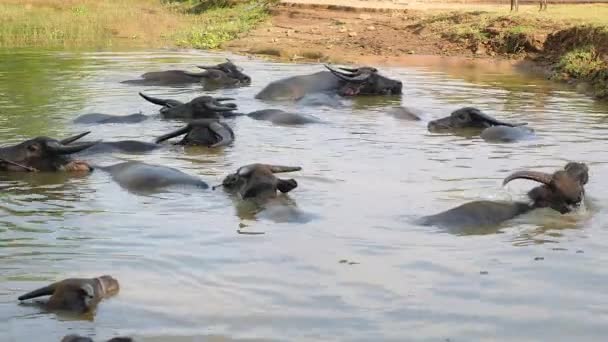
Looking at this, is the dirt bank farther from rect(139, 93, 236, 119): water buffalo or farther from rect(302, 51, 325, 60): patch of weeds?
rect(139, 93, 236, 119): water buffalo

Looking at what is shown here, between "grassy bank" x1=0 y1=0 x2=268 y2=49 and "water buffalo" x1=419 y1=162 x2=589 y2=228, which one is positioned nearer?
"water buffalo" x1=419 y1=162 x2=589 y2=228

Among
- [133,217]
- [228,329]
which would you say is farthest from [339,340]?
[133,217]

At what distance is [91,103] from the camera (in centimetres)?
1246

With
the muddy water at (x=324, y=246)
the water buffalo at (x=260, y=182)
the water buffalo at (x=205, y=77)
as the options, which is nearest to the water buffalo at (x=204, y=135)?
the muddy water at (x=324, y=246)

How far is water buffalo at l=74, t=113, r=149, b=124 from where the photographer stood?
10.9 meters

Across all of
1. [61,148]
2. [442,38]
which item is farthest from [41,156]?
[442,38]

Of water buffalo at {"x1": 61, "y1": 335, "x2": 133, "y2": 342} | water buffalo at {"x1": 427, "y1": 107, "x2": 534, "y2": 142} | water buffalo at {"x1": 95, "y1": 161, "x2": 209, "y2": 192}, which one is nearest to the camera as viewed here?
water buffalo at {"x1": 61, "y1": 335, "x2": 133, "y2": 342}

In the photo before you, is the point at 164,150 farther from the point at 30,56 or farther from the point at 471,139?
the point at 30,56

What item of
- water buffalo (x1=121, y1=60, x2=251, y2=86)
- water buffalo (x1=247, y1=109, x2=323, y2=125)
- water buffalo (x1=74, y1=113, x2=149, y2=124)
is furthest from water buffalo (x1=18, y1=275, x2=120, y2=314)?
water buffalo (x1=121, y1=60, x2=251, y2=86)

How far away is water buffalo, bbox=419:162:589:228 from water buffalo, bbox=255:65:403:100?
633cm

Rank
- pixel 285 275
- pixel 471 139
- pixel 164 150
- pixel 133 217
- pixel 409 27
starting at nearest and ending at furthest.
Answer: pixel 285 275 < pixel 133 217 < pixel 164 150 < pixel 471 139 < pixel 409 27

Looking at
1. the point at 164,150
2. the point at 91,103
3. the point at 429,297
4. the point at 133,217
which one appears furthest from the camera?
the point at 91,103

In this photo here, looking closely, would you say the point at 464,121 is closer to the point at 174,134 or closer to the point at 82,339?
the point at 174,134

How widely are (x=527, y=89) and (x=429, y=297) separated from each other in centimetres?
923
